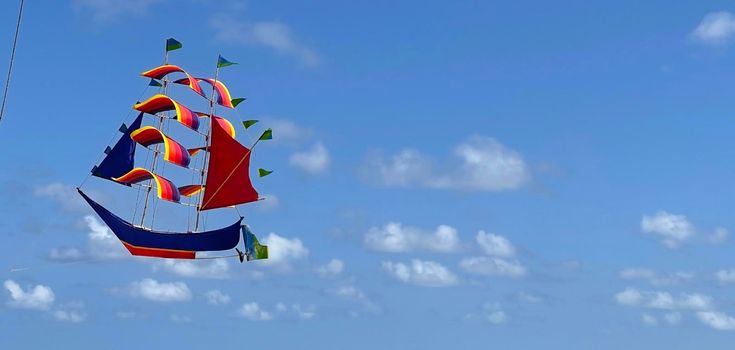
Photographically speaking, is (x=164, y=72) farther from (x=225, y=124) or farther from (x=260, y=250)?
(x=260, y=250)

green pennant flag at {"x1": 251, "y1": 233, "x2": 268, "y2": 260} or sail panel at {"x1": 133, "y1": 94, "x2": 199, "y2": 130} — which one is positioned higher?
sail panel at {"x1": 133, "y1": 94, "x2": 199, "y2": 130}

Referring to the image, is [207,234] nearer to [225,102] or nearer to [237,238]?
[237,238]

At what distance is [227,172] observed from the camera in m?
86.7

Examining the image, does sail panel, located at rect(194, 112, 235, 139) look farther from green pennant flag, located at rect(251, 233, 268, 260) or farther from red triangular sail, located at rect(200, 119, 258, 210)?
green pennant flag, located at rect(251, 233, 268, 260)

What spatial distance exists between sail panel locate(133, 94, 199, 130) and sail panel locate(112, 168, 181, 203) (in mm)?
5131

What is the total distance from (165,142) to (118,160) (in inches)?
252

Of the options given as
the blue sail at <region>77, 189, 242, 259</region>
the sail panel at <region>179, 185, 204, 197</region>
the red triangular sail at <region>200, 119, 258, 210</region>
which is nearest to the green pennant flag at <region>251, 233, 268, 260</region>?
the blue sail at <region>77, 189, 242, 259</region>

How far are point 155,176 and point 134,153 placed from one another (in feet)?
22.0

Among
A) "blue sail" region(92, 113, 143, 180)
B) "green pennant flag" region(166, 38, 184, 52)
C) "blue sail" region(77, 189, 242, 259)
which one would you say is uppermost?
"green pennant flag" region(166, 38, 184, 52)

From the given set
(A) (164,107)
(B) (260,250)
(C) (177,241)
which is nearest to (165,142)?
(A) (164,107)

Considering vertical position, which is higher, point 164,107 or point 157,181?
point 164,107

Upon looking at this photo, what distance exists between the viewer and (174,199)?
85062 millimetres

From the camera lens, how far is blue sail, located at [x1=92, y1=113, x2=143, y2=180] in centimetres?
8931

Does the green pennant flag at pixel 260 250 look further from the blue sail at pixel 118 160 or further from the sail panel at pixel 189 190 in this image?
the blue sail at pixel 118 160
